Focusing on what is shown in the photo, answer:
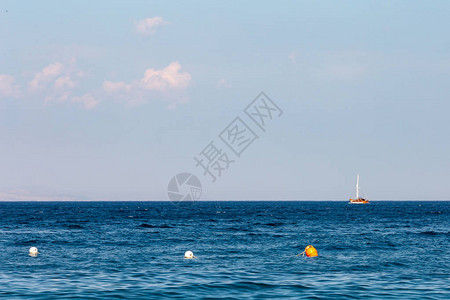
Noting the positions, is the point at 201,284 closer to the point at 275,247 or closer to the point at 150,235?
the point at 275,247

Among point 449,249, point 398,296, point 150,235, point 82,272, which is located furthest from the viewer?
point 150,235

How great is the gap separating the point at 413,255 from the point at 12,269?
3416 cm

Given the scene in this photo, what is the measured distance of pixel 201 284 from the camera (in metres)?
31.7

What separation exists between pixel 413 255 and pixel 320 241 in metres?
14.4

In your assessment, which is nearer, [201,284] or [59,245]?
[201,284]

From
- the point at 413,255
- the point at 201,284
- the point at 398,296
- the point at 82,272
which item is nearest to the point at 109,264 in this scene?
the point at 82,272

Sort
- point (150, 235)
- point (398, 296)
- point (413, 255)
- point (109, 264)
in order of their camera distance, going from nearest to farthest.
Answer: point (398, 296) < point (109, 264) < point (413, 255) < point (150, 235)

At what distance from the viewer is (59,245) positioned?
186 ft

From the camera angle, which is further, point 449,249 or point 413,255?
point 449,249

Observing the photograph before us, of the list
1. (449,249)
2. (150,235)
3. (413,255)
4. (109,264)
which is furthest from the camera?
(150,235)

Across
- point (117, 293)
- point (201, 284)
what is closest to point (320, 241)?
point (201, 284)

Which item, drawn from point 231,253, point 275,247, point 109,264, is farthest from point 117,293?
point 275,247

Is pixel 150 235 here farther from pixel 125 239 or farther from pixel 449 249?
pixel 449 249

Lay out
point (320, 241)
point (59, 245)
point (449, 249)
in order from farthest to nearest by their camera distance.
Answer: point (320, 241), point (59, 245), point (449, 249)
